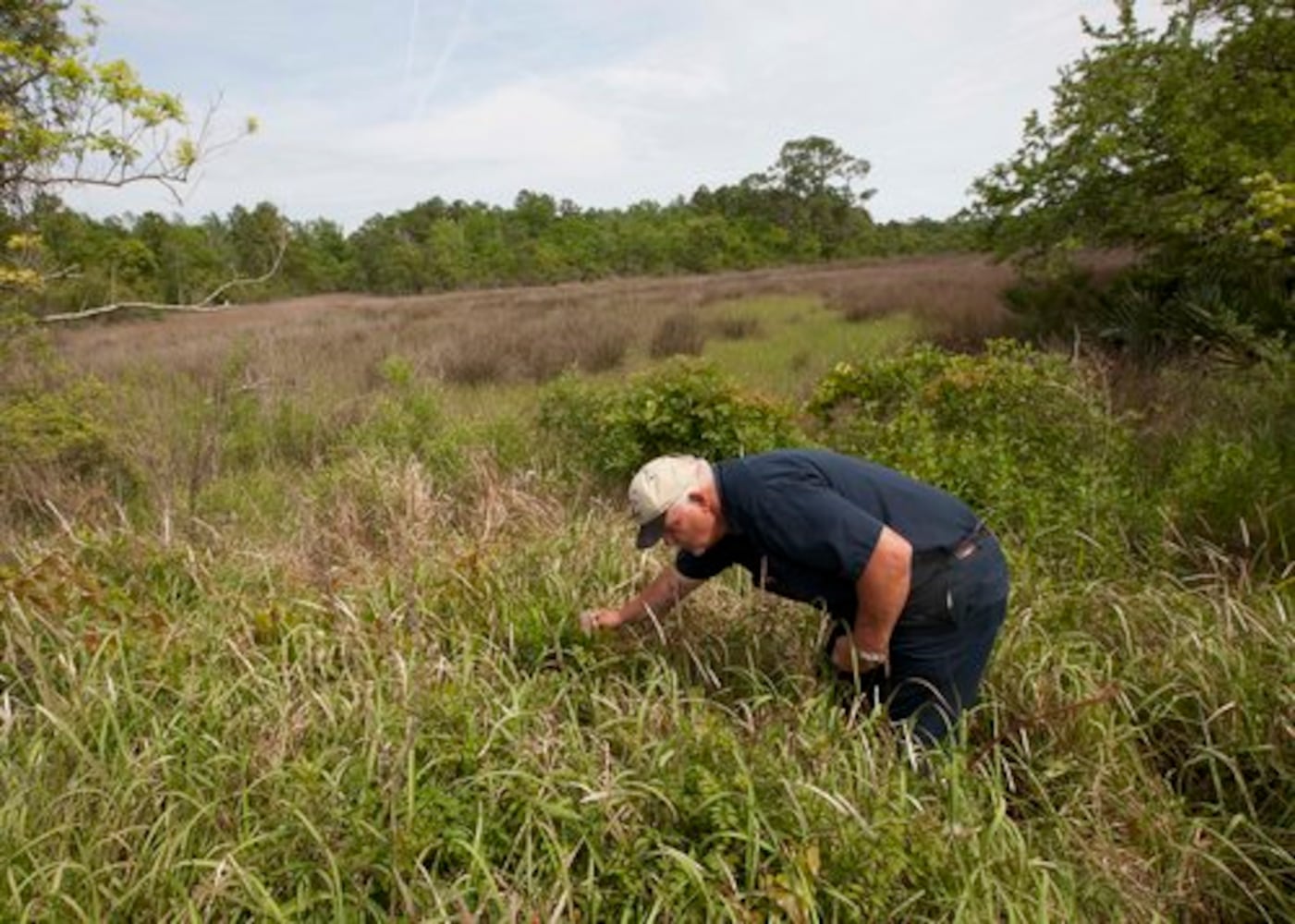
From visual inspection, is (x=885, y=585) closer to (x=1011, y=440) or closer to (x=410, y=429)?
(x=1011, y=440)

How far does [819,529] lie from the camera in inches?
86.2

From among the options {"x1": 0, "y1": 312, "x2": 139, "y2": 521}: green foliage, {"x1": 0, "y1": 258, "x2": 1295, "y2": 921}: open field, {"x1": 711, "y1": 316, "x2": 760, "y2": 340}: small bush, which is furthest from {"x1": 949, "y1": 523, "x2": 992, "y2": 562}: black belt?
{"x1": 711, "y1": 316, "x2": 760, "y2": 340}: small bush

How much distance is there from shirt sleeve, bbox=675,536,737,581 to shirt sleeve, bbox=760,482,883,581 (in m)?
0.32

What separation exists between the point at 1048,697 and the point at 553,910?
6.02 ft

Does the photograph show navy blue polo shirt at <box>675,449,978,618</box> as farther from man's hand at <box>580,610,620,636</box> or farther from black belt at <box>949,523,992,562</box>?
man's hand at <box>580,610,620,636</box>

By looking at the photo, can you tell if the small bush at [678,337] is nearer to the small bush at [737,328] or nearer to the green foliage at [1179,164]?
the small bush at [737,328]

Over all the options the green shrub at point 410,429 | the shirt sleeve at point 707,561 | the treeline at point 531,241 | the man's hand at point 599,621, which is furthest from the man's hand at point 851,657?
the treeline at point 531,241

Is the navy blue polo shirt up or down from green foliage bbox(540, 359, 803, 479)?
up

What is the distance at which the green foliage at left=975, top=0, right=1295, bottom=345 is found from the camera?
22.9ft

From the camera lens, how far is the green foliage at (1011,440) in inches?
164

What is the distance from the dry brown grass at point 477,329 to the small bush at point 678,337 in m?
0.22

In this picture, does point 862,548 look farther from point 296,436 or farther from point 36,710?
point 296,436

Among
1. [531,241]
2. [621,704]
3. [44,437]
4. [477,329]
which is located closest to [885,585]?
[621,704]

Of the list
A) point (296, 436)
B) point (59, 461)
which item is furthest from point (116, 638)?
point (296, 436)
